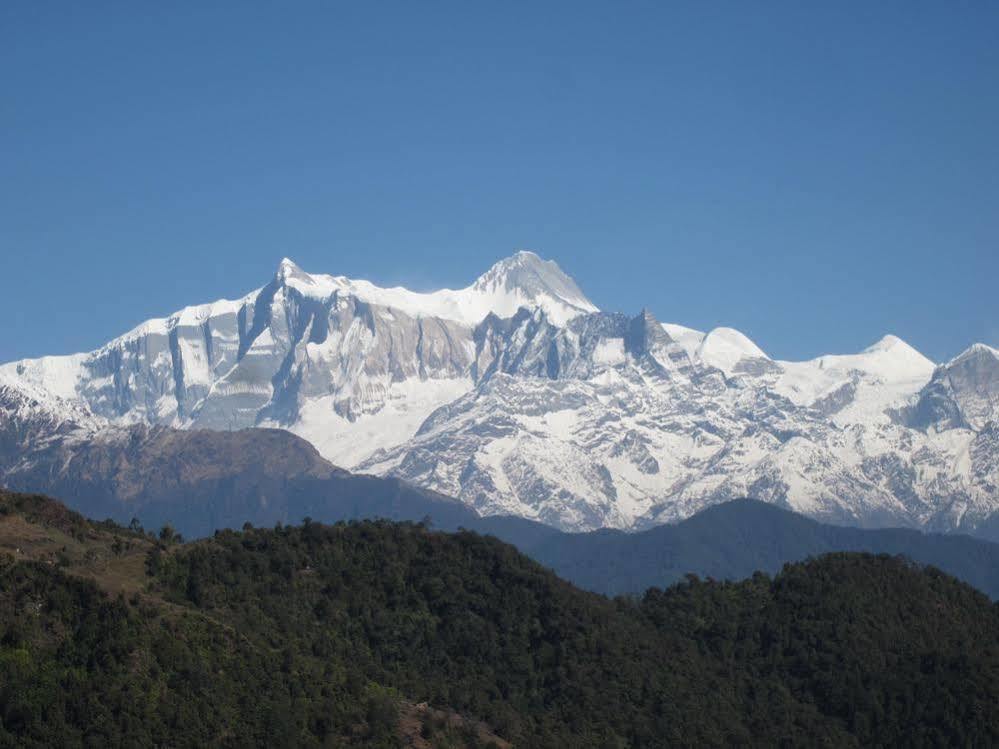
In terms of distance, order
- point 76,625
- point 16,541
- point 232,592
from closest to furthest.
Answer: point 76,625 → point 16,541 → point 232,592

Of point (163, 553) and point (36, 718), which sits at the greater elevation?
point (163, 553)

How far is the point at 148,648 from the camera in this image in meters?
164

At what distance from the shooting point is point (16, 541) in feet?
599

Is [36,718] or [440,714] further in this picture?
[440,714]

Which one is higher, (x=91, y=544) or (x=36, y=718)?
(x=91, y=544)

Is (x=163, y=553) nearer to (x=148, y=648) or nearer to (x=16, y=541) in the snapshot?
(x=16, y=541)

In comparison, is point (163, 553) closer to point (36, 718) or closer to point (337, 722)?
point (337, 722)

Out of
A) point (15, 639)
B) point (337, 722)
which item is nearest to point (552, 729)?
point (337, 722)

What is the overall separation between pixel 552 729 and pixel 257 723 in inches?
1759

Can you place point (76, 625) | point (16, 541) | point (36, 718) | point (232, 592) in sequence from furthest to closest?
1. point (232, 592)
2. point (16, 541)
3. point (76, 625)
4. point (36, 718)

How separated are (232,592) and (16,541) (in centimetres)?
2384

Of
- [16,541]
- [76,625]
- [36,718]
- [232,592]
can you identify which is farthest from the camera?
[232,592]

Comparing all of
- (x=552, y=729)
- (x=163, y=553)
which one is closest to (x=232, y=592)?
(x=163, y=553)

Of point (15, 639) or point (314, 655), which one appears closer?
point (15, 639)
